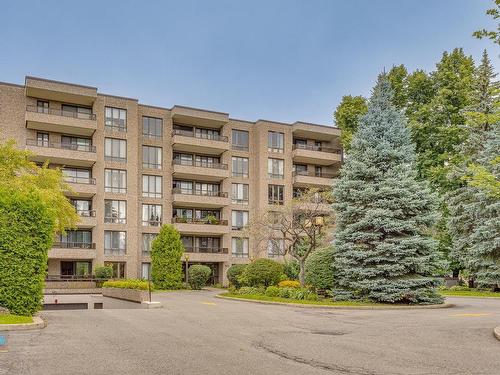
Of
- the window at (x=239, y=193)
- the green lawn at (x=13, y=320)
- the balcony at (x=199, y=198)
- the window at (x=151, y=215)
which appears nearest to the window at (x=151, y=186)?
the window at (x=151, y=215)

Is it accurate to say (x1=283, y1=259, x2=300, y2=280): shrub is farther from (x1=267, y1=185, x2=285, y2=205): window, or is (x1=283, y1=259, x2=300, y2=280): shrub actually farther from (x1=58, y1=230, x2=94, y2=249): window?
(x1=58, y1=230, x2=94, y2=249): window

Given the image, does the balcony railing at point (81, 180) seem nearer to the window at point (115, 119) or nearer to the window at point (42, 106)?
the window at point (115, 119)

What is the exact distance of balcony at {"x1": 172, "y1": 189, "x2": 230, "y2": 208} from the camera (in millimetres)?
49781

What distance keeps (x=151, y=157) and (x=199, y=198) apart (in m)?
5.95

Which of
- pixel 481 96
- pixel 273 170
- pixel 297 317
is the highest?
pixel 481 96

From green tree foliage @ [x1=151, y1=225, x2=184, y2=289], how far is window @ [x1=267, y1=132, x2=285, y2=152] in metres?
14.6

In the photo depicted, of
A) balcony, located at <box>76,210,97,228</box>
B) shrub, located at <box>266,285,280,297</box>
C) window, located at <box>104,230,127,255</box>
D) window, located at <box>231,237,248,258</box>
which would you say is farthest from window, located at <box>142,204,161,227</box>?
shrub, located at <box>266,285,280,297</box>

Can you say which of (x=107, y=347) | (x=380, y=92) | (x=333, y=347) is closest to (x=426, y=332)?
(x=333, y=347)

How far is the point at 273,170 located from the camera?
180 feet

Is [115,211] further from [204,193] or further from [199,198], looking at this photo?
[204,193]

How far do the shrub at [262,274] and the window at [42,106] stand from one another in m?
25.0

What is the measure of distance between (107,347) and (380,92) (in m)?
21.7

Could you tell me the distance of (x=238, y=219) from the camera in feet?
175

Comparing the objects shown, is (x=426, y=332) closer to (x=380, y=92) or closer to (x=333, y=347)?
(x=333, y=347)
